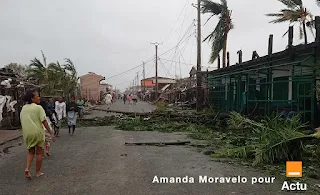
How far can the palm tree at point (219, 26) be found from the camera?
2092cm

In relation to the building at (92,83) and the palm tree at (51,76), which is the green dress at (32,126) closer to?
the palm tree at (51,76)

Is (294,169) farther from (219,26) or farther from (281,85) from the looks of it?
(219,26)

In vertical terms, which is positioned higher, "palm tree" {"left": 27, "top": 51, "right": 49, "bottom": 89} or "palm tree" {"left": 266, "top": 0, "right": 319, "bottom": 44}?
"palm tree" {"left": 266, "top": 0, "right": 319, "bottom": 44}

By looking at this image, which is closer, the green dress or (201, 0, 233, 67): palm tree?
the green dress

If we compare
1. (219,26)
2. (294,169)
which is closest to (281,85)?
(219,26)

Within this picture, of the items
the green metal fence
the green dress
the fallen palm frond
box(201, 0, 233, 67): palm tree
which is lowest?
the fallen palm frond

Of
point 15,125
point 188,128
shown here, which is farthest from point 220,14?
point 15,125

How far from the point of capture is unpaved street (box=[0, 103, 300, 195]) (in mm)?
4848

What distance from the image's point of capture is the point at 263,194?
461 centimetres

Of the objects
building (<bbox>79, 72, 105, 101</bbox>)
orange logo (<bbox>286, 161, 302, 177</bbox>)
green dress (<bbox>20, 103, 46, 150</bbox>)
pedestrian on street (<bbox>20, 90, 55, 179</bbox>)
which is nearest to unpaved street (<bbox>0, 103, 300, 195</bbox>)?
pedestrian on street (<bbox>20, 90, 55, 179</bbox>)

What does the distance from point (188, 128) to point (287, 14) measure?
8.96m

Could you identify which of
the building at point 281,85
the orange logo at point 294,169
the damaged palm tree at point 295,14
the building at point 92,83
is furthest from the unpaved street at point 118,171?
the building at point 92,83

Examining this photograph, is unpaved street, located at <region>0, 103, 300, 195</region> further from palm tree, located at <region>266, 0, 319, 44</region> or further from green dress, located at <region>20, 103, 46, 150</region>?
palm tree, located at <region>266, 0, 319, 44</region>

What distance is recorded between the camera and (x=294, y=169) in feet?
19.2
